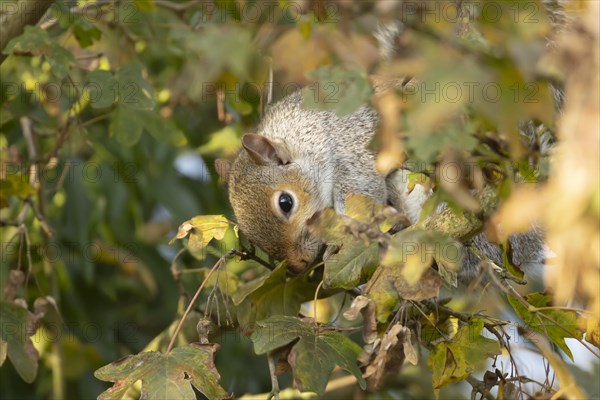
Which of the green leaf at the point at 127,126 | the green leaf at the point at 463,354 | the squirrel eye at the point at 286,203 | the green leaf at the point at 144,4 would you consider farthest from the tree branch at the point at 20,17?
the green leaf at the point at 463,354

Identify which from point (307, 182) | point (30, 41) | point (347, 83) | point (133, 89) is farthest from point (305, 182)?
point (347, 83)

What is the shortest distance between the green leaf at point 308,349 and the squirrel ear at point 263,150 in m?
0.69

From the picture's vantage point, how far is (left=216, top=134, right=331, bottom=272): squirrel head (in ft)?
6.56

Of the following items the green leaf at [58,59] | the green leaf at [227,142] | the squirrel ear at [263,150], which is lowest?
the green leaf at [227,142]

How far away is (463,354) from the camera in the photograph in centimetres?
132

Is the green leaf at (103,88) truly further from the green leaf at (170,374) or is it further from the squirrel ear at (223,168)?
the green leaf at (170,374)

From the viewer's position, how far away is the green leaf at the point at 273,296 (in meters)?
1.60

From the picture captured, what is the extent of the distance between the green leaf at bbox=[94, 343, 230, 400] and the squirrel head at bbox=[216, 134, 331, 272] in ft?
2.07

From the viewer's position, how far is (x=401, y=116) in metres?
0.93

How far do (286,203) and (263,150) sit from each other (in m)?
0.14

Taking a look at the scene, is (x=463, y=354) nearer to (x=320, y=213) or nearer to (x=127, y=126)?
(x=320, y=213)

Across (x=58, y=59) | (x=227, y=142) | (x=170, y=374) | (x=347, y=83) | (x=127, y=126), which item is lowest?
(x=227, y=142)

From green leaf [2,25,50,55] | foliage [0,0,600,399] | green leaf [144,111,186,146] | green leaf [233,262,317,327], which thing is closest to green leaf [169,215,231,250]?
A: foliage [0,0,600,399]

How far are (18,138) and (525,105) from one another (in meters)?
2.12
